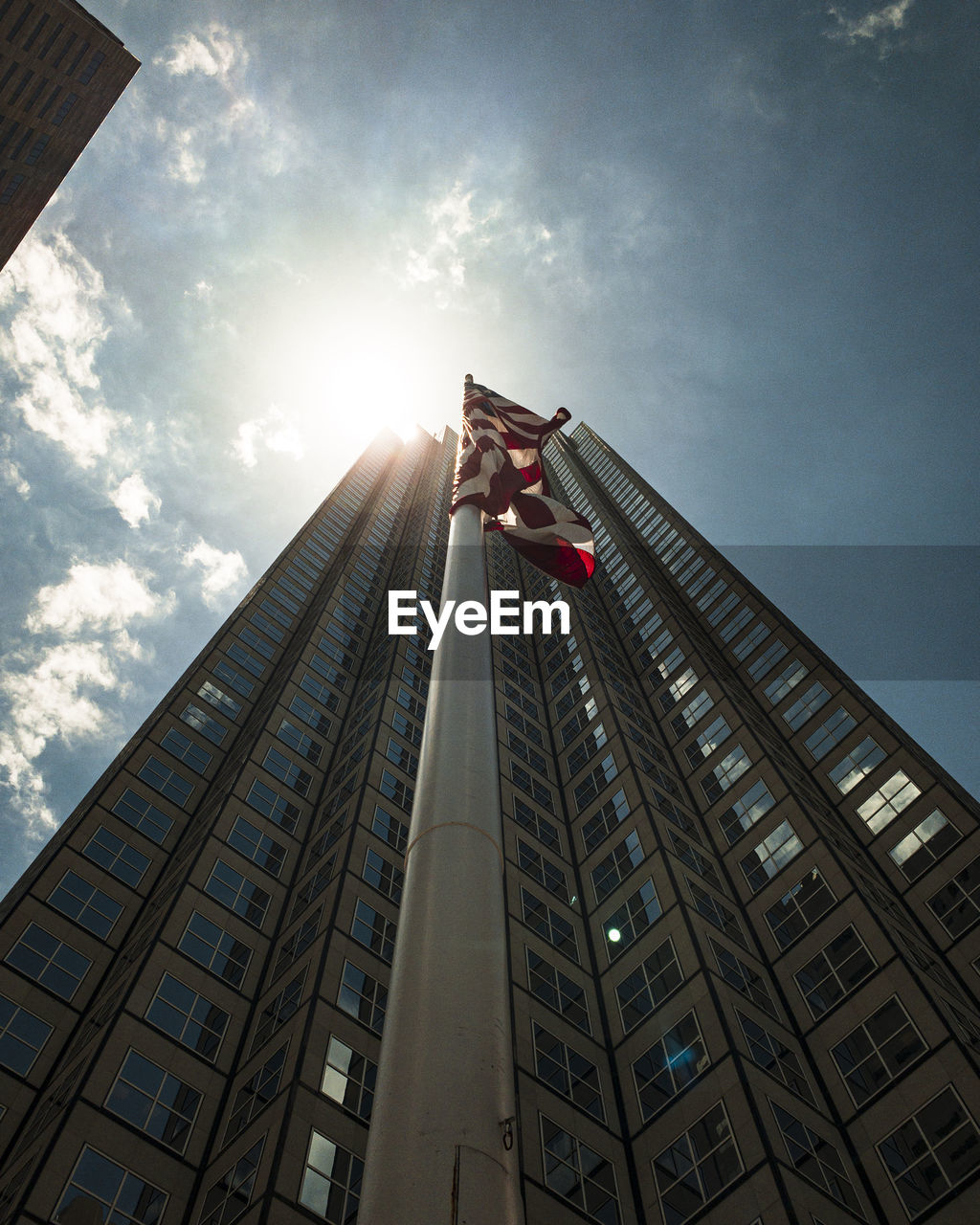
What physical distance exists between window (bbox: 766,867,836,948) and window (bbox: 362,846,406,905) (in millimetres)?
20622

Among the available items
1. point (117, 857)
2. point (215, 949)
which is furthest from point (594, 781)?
point (117, 857)

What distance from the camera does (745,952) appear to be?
42.4m

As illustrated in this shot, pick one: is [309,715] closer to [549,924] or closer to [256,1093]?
[549,924]

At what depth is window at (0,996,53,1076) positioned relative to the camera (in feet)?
112

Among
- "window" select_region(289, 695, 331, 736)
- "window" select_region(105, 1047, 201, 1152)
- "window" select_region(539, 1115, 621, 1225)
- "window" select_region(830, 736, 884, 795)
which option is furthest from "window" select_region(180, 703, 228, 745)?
"window" select_region(830, 736, 884, 795)

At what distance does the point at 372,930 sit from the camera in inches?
1581

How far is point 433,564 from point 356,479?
1389 inches

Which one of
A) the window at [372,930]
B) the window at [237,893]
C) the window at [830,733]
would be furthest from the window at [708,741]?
the window at [237,893]

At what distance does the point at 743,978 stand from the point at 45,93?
9487cm

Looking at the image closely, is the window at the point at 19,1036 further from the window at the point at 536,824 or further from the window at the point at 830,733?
the window at the point at 830,733

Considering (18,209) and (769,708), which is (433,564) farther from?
(18,209)

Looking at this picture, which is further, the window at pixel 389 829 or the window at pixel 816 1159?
the window at pixel 389 829

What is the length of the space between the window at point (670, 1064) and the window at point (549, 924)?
24.5ft

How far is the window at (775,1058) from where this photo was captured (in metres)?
34.7
